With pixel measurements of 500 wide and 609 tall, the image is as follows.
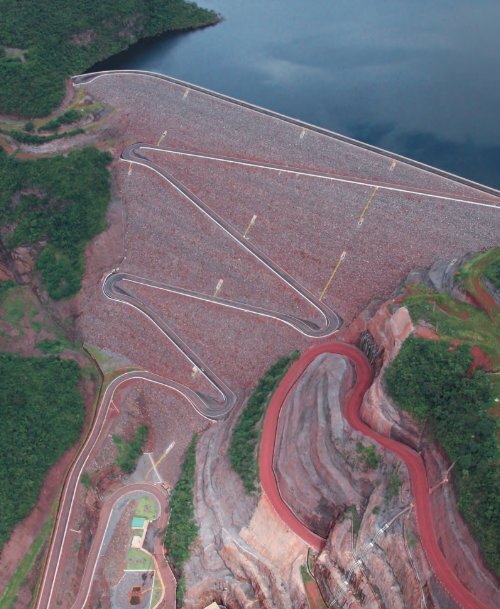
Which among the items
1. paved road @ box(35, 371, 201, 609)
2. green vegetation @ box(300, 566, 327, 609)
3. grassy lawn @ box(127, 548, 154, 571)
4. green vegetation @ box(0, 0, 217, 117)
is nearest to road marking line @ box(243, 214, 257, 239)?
paved road @ box(35, 371, 201, 609)

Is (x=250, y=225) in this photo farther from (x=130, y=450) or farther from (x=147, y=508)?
(x=147, y=508)

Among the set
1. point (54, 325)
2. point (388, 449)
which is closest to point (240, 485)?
point (388, 449)

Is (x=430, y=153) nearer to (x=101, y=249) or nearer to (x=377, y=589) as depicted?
(x=101, y=249)

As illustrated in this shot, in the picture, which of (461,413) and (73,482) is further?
(73,482)

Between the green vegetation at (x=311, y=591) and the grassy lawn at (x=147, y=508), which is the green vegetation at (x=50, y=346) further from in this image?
the green vegetation at (x=311, y=591)

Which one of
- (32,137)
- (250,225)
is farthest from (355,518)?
(32,137)

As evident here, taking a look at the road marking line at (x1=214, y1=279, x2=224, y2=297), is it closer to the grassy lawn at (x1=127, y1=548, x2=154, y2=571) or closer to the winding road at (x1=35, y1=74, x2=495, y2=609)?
the winding road at (x1=35, y1=74, x2=495, y2=609)
